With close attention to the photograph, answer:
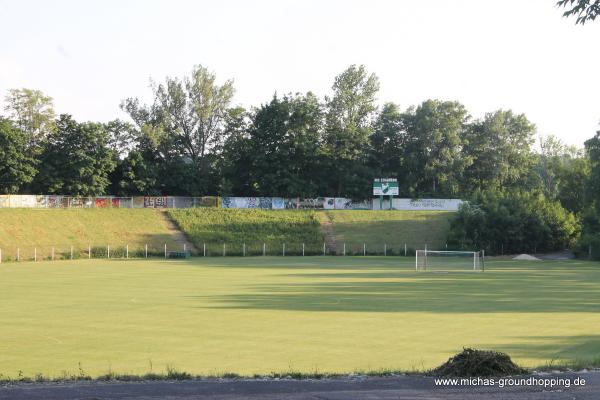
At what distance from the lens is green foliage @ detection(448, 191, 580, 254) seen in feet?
273

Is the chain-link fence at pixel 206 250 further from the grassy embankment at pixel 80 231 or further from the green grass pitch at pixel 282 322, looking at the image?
the green grass pitch at pixel 282 322

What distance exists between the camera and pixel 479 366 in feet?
42.0

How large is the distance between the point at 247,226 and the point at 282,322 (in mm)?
60100

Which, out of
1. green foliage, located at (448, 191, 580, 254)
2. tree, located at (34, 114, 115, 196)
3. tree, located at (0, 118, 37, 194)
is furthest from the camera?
tree, located at (34, 114, 115, 196)

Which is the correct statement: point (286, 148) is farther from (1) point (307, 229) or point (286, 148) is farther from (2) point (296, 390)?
(2) point (296, 390)

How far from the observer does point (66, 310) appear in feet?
96.3

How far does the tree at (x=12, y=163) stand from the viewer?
89312mm

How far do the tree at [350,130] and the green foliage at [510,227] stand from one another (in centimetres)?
2107

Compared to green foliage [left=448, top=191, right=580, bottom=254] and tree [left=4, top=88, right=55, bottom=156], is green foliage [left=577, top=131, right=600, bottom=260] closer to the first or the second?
green foliage [left=448, top=191, right=580, bottom=254]

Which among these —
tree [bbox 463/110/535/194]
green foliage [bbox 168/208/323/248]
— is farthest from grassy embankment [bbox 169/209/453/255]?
tree [bbox 463/110/535/194]

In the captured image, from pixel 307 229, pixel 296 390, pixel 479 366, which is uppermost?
pixel 307 229

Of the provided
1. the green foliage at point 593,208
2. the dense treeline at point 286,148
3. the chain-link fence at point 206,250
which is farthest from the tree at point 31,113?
the green foliage at point 593,208

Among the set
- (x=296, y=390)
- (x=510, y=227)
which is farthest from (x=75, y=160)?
(x=296, y=390)

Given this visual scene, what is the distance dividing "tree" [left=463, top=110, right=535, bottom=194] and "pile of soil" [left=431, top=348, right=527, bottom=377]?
324 feet
